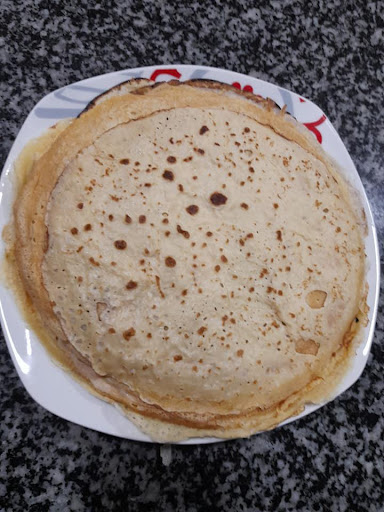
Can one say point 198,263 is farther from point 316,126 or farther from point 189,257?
point 316,126

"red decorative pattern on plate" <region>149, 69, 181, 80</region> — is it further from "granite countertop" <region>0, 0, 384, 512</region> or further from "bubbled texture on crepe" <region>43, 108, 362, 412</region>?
"granite countertop" <region>0, 0, 384, 512</region>

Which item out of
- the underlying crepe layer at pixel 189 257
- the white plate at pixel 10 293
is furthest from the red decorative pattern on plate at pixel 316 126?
the underlying crepe layer at pixel 189 257

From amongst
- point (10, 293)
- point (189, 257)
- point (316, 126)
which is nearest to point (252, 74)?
point (316, 126)

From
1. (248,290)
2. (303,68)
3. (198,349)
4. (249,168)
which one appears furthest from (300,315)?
(303,68)

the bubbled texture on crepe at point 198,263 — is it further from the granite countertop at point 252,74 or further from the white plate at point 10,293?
the granite countertop at point 252,74

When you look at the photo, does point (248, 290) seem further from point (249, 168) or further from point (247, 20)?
point (247, 20)

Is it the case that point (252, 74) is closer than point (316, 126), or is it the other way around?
point (316, 126)

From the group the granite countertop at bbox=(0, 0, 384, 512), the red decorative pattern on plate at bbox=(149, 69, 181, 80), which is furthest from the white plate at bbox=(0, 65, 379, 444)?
the granite countertop at bbox=(0, 0, 384, 512)
